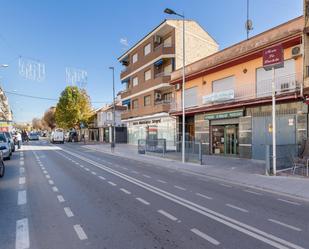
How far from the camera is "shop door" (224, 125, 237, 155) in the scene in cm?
1848

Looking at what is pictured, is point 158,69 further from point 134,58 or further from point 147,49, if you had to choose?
point 134,58

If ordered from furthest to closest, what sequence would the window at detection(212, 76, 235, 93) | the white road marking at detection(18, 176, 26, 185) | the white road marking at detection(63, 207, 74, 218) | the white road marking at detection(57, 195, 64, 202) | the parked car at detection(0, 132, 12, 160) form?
the window at detection(212, 76, 235, 93) → the parked car at detection(0, 132, 12, 160) → the white road marking at detection(18, 176, 26, 185) → the white road marking at detection(57, 195, 64, 202) → the white road marking at detection(63, 207, 74, 218)

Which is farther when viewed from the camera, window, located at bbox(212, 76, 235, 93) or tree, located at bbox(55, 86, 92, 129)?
tree, located at bbox(55, 86, 92, 129)

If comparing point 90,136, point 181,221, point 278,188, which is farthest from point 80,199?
point 90,136

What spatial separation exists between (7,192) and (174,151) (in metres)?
12.3

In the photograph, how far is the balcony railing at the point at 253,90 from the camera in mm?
14263

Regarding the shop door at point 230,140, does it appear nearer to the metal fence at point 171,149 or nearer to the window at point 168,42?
the metal fence at point 171,149

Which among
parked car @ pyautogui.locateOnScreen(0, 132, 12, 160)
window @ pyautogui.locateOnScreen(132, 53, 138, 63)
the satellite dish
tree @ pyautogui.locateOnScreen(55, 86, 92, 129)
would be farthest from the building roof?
tree @ pyautogui.locateOnScreen(55, 86, 92, 129)

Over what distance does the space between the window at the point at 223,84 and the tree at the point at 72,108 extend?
39291mm

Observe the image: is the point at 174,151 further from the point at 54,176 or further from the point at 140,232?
the point at 140,232

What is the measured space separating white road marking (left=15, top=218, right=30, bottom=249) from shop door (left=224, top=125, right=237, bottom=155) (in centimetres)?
1565

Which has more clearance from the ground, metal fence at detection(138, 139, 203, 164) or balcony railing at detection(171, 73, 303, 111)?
balcony railing at detection(171, 73, 303, 111)

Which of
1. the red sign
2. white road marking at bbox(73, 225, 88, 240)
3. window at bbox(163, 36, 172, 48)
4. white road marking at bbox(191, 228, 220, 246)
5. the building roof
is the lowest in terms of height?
→ white road marking at bbox(191, 228, 220, 246)

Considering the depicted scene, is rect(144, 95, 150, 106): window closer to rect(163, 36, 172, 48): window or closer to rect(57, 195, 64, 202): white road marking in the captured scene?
rect(163, 36, 172, 48): window
